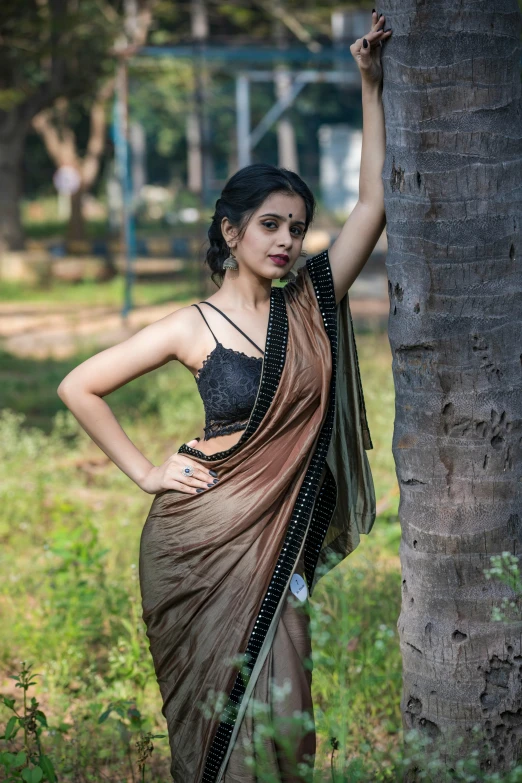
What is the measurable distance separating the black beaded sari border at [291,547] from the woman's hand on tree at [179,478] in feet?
0.81

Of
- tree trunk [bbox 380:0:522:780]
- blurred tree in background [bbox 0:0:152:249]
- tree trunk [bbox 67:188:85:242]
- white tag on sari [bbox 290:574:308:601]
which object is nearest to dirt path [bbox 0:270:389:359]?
blurred tree in background [bbox 0:0:152:249]

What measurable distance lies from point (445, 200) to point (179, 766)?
62.1 inches

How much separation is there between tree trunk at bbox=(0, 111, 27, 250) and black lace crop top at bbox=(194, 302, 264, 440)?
701 inches

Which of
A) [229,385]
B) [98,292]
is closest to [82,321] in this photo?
[98,292]

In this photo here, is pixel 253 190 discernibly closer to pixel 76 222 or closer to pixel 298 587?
pixel 298 587

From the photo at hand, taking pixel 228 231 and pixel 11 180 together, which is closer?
pixel 228 231

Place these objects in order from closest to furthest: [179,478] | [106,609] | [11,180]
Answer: [179,478], [106,609], [11,180]

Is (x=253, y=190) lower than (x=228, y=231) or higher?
higher

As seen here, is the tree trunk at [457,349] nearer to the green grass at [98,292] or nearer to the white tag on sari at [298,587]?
the white tag on sari at [298,587]

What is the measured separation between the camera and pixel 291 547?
101 inches

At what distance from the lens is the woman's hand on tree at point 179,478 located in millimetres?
2652

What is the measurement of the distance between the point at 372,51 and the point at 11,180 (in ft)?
63.9

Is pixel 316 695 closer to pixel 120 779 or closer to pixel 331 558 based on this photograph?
pixel 120 779

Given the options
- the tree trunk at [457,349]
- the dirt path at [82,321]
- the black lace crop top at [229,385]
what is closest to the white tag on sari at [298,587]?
the tree trunk at [457,349]
